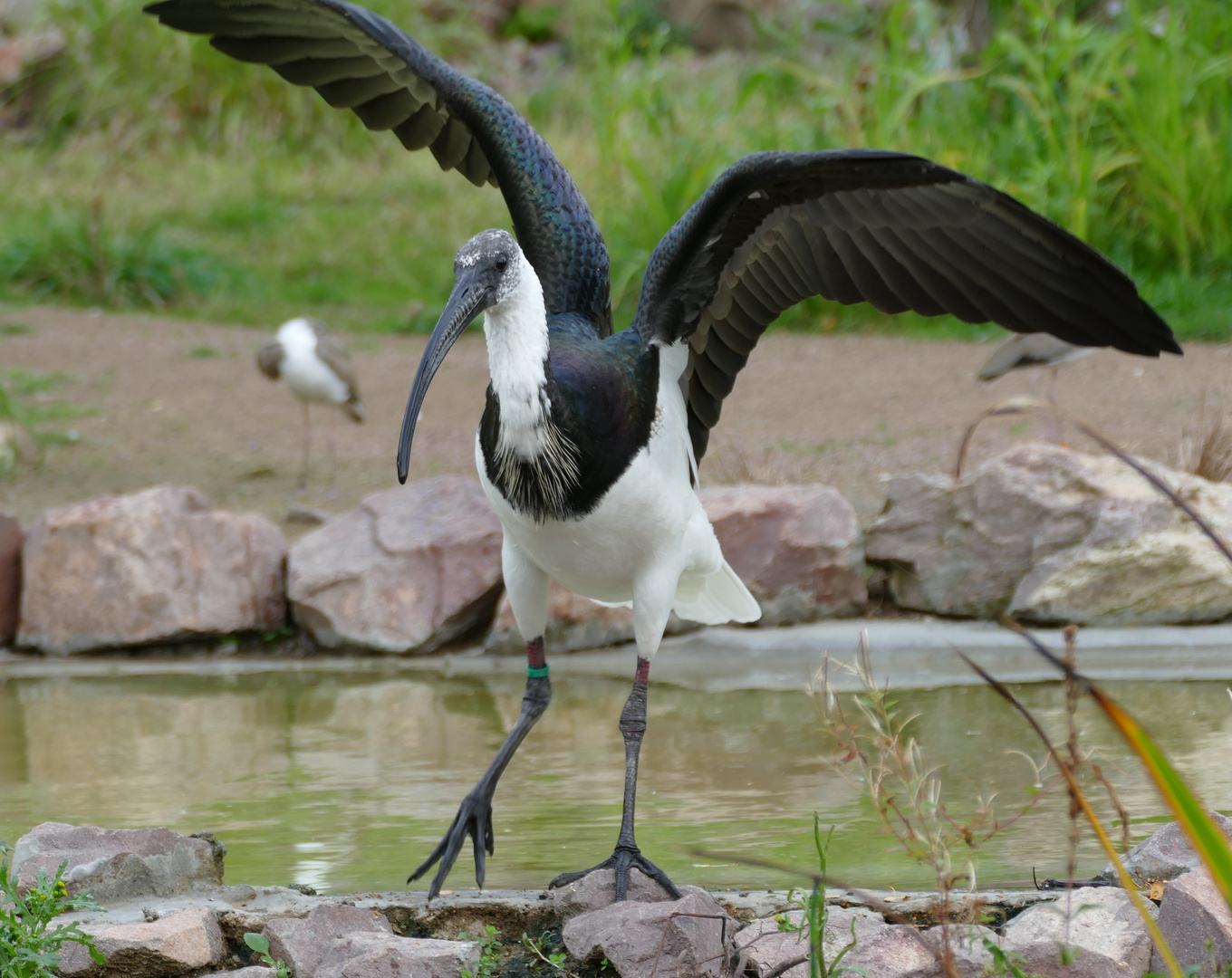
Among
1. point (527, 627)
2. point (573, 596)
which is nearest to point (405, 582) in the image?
point (573, 596)

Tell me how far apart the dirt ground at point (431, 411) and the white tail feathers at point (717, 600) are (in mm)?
1715

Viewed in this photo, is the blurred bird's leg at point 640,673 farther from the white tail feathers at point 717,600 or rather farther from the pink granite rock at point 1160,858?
the pink granite rock at point 1160,858

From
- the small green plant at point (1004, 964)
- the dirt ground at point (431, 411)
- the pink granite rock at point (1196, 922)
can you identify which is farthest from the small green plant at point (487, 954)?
the dirt ground at point (431, 411)

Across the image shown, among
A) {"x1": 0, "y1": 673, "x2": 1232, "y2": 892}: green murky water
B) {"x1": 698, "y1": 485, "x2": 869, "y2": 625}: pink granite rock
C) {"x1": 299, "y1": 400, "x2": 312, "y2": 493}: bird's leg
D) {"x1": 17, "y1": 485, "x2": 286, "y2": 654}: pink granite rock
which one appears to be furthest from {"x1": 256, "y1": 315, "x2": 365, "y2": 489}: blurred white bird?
{"x1": 698, "y1": 485, "x2": 869, "y2": 625}: pink granite rock

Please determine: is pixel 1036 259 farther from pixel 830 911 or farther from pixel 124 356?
pixel 124 356

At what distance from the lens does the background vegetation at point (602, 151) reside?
8297mm

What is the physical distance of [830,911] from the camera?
2.53m

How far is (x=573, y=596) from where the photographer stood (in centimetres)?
470

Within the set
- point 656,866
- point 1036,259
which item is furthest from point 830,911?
point 1036,259

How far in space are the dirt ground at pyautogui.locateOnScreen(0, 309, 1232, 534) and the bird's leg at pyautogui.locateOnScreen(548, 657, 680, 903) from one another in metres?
2.44

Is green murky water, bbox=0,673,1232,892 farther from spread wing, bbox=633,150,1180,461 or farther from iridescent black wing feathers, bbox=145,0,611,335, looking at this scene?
iridescent black wing feathers, bbox=145,0,611,335

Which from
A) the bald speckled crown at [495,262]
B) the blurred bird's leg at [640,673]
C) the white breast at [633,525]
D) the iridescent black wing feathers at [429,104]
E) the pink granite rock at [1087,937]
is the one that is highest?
the iridescent black wing feathers at [429,104]

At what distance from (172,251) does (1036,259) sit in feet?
25.7

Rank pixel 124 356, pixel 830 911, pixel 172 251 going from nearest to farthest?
pixel 830 911, pixel 124 356, pixel 172 251
